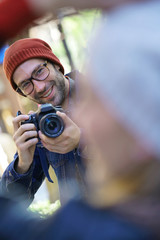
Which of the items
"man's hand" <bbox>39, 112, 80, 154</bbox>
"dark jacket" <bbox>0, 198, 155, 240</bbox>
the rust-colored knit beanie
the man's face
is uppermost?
the rust-colored knit beanie

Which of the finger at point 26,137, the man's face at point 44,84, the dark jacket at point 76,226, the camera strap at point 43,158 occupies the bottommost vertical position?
the dark jacket at point 76,226

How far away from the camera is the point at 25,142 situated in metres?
1.15

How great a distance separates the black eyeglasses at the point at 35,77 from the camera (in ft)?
4.64

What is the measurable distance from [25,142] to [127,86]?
2.89 ft

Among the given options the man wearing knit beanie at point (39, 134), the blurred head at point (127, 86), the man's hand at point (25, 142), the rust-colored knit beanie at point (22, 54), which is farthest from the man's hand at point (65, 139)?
the blurred head at point (127, 86)

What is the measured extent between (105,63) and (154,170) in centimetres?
20

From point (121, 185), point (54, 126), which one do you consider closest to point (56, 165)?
point (54, 126)

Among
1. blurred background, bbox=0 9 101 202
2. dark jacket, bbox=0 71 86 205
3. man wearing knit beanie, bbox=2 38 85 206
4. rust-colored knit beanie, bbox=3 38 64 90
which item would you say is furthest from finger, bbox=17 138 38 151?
blurred background, bbox=0 9 101 202

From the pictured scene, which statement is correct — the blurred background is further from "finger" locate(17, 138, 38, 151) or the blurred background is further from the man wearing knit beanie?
"finger" locate(17, 138, 38, 151)

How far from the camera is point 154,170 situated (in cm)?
38

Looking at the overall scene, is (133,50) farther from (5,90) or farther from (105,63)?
(5,90)

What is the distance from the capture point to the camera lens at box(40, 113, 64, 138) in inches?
40.2

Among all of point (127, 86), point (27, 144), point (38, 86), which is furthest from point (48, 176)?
point (127, 86)

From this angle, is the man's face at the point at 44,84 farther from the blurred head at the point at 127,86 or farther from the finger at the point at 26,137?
the blurred head at the point at 127,86
